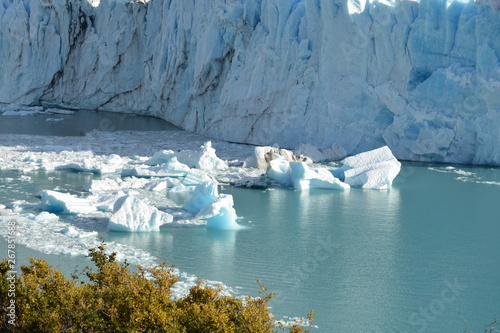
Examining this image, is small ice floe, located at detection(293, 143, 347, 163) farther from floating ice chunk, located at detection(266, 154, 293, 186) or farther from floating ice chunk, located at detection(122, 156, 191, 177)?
floating ice chunk, located at detection(122, 156, 191, 177)

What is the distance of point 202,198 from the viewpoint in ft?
33.0

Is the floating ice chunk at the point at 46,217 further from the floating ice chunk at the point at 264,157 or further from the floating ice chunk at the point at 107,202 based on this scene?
the floating ice chunk at the point at 264,157

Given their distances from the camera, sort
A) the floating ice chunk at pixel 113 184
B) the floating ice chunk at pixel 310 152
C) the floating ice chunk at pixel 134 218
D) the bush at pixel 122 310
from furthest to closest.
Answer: the floating ice chunk at pixel 310 152 < the floating ice chunk at pixel 113 184 < the floating ice chunk at pixel 134 218 < the bush at pixel 122 310

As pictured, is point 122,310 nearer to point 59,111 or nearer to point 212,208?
point 212,208

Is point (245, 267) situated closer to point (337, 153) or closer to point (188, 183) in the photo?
point (188, 183)

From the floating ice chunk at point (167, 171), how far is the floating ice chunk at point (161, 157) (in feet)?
3.10

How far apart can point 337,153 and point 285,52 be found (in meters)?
2.84

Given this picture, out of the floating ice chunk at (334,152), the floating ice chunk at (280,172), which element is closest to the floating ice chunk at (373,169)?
the floating ice chunk at (280,172)

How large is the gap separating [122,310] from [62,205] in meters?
5.79

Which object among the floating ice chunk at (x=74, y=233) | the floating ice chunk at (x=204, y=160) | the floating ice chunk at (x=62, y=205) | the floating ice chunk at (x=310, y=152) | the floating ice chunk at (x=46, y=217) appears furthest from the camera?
the floating ice chunk at (x=310, y=152)

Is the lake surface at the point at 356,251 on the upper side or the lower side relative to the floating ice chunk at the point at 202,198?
lower

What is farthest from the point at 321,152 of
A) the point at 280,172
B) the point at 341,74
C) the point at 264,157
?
the point at 280,172

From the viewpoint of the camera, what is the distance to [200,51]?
19250mm

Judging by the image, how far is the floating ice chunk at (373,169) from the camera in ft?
41.2
